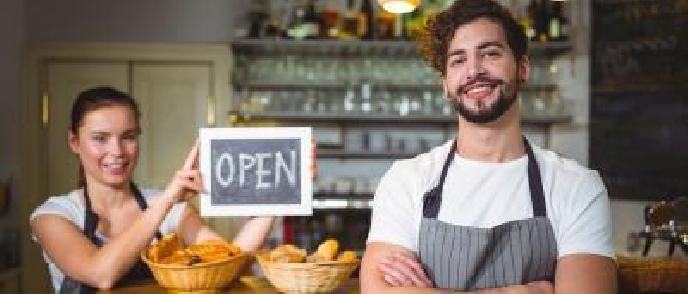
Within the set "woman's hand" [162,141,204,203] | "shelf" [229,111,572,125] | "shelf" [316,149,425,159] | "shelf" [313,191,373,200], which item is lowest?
"shelf" [313,191,373,200]

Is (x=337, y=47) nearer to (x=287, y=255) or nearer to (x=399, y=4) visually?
(x=399, y=4)

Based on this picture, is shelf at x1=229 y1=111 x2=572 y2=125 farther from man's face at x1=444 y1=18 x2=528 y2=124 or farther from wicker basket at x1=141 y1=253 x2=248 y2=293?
man's face at x1=444 y1=18 x2=528 y2=124

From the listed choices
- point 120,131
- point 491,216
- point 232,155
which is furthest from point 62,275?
point 491,216

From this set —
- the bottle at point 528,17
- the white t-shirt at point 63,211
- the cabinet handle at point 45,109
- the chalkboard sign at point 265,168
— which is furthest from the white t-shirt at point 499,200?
the cabinet handle at point 45,109

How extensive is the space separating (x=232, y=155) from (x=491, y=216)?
2.58ft

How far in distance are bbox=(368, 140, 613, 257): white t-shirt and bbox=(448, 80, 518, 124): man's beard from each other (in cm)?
12

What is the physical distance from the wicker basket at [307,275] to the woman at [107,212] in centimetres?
35

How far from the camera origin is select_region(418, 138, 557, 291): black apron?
1664 mm

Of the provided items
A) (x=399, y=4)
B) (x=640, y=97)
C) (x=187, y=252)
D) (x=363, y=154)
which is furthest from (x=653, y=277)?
(x=363, y=154)

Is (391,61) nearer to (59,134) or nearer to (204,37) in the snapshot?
(204,37)

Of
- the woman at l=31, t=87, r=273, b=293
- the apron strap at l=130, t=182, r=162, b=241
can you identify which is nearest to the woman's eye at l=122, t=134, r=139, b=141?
the woman at l=31, t=87, r=273, b=293

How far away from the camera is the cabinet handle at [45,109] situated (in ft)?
17.1

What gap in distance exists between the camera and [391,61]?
490cm

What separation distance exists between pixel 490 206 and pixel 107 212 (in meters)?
1.18
